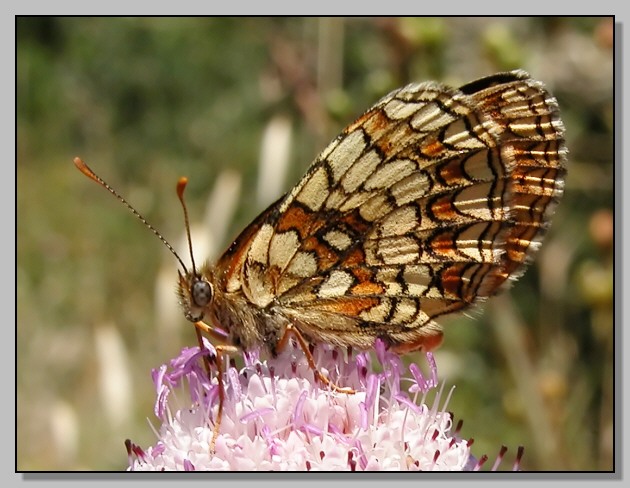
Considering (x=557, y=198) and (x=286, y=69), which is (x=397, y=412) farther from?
(x=286, y=69)

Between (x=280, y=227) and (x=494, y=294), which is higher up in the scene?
(x=280, y=227)

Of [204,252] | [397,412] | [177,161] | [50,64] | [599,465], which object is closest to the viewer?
[397,412]

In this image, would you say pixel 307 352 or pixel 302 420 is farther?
pixel 307 352

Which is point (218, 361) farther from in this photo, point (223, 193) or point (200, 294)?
point (223, 193)

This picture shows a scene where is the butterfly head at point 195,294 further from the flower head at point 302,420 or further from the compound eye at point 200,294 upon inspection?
the flower head at point 302,420

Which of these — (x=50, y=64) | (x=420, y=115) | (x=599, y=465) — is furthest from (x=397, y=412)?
(x=50, y=64)

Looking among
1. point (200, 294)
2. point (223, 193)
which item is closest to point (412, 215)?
point (200, 294)
